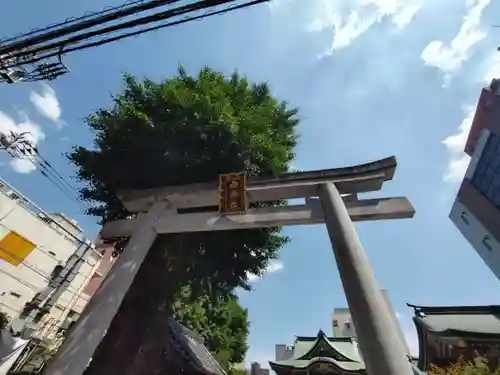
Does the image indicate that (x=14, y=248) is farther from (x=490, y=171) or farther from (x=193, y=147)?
→ (x=490, y=171)

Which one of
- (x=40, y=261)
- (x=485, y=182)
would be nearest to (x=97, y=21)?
(x=40, y=261)

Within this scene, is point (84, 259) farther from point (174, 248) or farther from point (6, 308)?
point (174, 248)

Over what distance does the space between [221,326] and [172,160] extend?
20728 mm

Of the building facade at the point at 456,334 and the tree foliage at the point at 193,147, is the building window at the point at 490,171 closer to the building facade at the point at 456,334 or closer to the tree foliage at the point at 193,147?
the building facade at the point at 456,334

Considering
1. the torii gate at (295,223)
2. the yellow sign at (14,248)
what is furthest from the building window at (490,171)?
the yellow sign at (14,248)

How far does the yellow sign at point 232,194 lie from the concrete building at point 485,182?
75.1 feet

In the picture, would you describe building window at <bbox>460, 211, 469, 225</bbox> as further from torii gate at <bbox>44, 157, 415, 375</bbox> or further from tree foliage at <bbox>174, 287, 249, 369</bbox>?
torii gate at <bbox>44, 157, 415, 375</bbox>

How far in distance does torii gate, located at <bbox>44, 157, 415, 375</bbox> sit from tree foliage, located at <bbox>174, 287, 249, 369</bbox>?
1657 cm

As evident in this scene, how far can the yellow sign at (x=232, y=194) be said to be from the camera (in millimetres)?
5934

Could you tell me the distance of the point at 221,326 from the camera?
990 inches

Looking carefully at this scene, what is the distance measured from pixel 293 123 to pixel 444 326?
466 inches

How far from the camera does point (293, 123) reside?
1151 cm

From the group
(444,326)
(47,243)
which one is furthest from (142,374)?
(47,243)

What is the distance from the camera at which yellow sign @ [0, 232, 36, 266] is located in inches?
679
